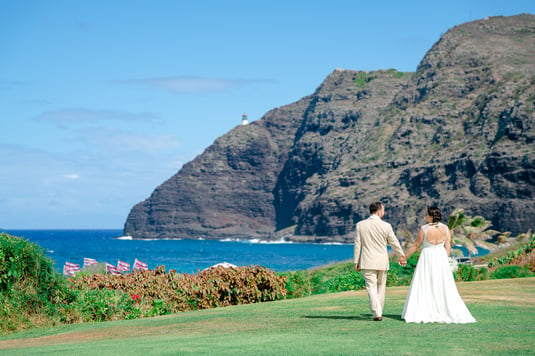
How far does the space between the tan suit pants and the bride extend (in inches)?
22.7

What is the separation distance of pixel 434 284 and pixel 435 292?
0.16 meters

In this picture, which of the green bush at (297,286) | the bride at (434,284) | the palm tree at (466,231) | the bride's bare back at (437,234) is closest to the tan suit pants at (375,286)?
the bride at (434,284)

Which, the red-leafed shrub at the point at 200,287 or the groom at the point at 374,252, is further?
the red-leafed shrub at the point at 200,287

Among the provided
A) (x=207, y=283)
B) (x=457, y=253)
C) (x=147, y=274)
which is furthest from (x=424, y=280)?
(x=457, y=253)

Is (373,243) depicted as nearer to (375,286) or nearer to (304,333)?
(375,286)

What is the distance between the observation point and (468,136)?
160 m

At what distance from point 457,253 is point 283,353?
49291 mm

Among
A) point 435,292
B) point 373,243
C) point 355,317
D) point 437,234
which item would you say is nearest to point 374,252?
point 373,243

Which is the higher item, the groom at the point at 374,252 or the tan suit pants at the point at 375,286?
the groom at the point at 374,252

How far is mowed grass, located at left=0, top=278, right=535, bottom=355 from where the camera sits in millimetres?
10852

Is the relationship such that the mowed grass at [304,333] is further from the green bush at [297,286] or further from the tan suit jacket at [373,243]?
the green bush at [297,286]

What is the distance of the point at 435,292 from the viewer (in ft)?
43.0

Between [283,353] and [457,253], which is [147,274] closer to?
[283,353]

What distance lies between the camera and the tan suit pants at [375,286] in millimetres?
13234
